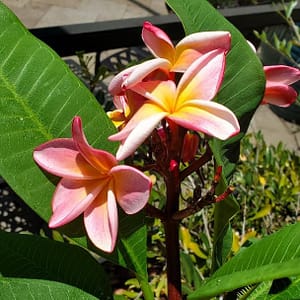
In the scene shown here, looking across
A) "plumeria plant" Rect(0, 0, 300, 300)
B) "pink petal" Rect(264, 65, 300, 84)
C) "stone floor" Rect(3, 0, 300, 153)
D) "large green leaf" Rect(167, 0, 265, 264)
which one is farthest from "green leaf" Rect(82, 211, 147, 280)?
"stone floor" Rect(3, 0, 300, 153)

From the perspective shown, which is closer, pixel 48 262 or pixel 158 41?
pixel 158 41

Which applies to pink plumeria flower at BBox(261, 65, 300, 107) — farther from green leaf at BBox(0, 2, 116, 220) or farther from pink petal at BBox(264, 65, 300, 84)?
green leaf at BBox(0, 2, 116, 220)

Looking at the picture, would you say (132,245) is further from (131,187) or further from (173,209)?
(131,187)

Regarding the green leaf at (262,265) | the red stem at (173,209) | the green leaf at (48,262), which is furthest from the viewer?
the green leaf at (48,262)

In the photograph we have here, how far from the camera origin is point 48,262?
74 cm

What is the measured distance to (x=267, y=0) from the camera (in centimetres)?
373

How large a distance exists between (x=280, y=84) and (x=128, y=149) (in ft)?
0.80

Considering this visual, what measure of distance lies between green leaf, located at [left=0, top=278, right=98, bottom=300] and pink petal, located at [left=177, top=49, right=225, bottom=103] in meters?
0.24

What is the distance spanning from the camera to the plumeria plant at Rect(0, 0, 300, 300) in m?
0.55

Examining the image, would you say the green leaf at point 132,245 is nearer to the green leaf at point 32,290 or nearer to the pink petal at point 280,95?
the green leaf at point 32,290

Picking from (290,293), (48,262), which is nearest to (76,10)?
(48,262)

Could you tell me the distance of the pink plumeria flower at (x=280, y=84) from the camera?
0.67 metres

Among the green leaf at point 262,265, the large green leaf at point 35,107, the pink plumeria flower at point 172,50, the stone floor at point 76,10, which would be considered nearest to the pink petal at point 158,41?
the pink plumeria flower at point 172,50

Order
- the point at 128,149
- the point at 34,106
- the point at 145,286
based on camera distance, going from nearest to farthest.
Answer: the point at 128,149, the point at 34,106, the point at 145,286
